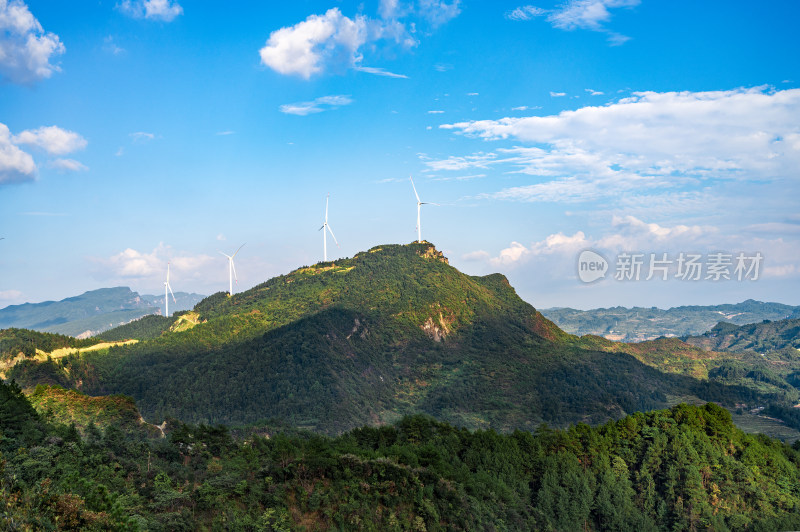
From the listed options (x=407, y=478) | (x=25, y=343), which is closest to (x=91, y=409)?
(x=407, y=478)

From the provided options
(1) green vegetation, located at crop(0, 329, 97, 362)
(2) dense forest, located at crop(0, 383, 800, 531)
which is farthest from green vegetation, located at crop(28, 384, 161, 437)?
(1) green vegetation, located at crop(0, 329, 97, 362)

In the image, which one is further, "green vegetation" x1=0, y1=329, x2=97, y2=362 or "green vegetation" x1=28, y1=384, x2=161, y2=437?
"green vegetation" x1=0, y1=329, x2=97, y2=362

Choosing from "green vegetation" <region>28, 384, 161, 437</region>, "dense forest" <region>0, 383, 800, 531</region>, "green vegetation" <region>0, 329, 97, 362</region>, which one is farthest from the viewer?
"green vegetation" <region>0, 329, 97, 362</region>

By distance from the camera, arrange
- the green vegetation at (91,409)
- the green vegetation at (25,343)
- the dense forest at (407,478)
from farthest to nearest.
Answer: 1. the green vegetation at (25,343)
2. the green vegetation at (91,409)
3. the dense forest at (407,478)

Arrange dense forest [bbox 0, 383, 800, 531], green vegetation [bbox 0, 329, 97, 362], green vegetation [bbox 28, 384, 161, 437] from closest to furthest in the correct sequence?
dense forest [bbox 0, 383, 800, 531]
green vegetation [bbox 28, 384, 161, 437]
green vegetation [bbox 0, 329, 97, 362]

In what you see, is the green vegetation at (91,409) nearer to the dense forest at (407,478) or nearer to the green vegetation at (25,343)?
the dense forest at (407,478)

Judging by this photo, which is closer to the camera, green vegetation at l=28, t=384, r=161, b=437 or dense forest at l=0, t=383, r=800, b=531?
dense forest at l=0, t=383, r=800, b=531

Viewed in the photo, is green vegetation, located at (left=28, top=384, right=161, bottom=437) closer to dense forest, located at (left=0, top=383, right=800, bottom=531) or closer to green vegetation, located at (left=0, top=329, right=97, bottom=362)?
dense forest, located at (left=0, top=383, right=800, bottom=531)

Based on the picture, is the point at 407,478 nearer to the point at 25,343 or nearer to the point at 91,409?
the point at 91,409

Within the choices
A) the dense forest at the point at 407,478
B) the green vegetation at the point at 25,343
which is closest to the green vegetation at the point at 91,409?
the dense forest at the point at 407,478

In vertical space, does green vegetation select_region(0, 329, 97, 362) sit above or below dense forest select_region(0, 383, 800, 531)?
above
